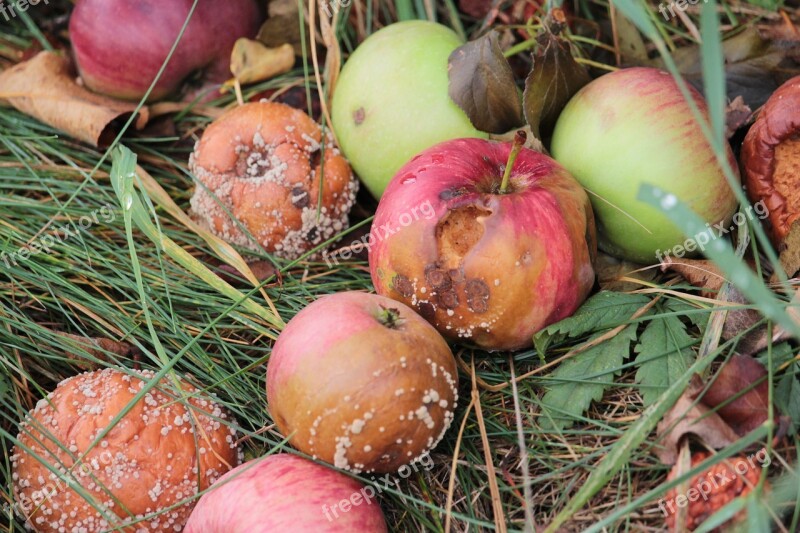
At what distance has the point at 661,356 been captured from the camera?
4.94 ft

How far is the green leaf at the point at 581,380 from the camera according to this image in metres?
1.49

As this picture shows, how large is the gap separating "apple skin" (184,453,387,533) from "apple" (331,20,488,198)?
32.8 inches

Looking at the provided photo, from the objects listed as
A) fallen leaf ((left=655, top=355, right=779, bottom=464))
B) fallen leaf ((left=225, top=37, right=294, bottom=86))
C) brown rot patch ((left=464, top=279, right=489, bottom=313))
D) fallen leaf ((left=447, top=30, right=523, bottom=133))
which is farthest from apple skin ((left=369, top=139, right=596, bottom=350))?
fallen leaf ((left=225, top=37, right=294, bottom=86))

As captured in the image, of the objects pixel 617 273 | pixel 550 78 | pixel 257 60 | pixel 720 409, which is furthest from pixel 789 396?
pixel 257 60

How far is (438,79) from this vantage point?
1.81 metres

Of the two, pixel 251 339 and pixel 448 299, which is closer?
pixel 448 299

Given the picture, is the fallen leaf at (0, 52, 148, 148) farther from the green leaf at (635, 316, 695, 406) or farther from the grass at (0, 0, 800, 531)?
the green leaf at (635, 316, 695, 406)

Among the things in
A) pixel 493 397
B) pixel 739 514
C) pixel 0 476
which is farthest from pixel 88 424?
pixel 739 514

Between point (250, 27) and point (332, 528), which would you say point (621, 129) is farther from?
point (250, 27)

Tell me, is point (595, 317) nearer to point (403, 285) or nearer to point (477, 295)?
point (477, 295)

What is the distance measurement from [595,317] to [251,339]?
839 millimetres

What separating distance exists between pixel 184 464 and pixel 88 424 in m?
0.21

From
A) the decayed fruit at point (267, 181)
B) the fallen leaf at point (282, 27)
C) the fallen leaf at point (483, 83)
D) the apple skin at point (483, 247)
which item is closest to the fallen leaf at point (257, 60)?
the fallen leaf at point (282, 27)

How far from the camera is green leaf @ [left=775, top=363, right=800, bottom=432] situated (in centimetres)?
135
